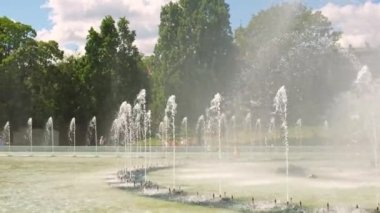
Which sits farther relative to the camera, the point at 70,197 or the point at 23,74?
the point at 23,74

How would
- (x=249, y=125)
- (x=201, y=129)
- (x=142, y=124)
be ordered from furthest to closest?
1. (x=142, y=124)
2. (x=249, y=125)
3. (x=201, y=129)

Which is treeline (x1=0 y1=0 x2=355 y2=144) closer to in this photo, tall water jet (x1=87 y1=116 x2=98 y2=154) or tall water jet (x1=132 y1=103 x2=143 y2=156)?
tall water jet (x1=87 y1=116 x2=98 y2=154)

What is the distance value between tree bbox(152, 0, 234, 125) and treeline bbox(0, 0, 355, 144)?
98 mm

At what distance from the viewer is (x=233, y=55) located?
5850cm

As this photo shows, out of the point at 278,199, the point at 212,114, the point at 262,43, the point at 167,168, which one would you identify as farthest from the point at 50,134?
the point at 278,199

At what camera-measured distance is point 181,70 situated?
56.3 meters

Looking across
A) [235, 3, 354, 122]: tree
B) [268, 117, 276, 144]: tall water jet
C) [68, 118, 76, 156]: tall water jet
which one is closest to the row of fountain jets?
[68, 118, 76, 156]: tall water jet

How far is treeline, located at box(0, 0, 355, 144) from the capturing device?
56.9 meters

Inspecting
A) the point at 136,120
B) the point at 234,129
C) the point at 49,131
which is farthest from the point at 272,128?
the point at 49,131

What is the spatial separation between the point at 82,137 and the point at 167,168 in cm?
3695

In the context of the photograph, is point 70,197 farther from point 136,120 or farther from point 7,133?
point 7,133

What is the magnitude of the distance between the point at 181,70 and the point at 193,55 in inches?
76.1

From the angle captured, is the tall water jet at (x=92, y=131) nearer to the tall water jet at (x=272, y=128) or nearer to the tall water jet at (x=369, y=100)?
the tall water jet at (x=272, y=128)

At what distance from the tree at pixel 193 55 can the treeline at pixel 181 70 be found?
10 cm
